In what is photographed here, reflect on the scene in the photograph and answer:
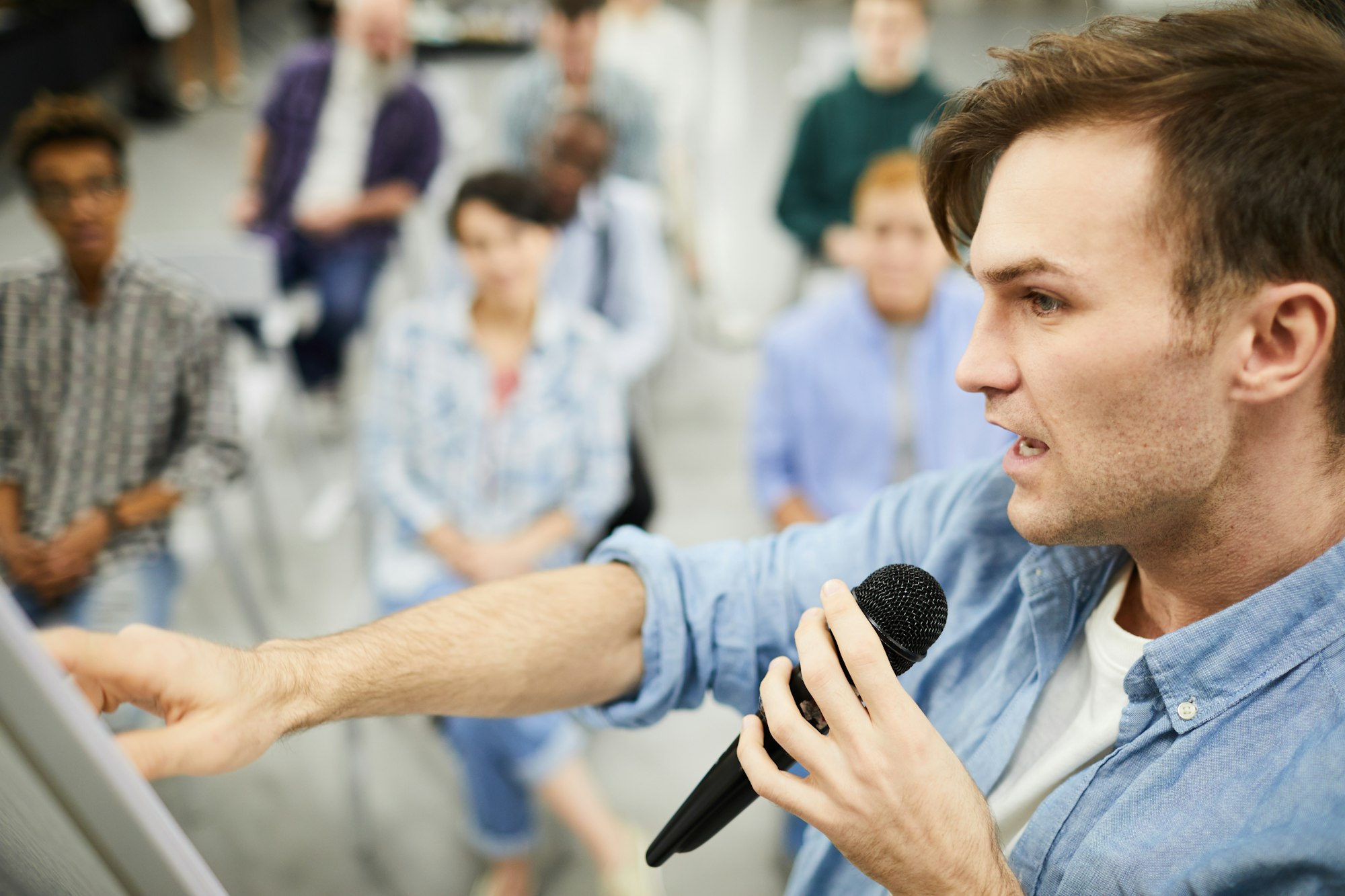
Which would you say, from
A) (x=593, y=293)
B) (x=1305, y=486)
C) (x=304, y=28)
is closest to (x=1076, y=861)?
(x=1305, y=486)

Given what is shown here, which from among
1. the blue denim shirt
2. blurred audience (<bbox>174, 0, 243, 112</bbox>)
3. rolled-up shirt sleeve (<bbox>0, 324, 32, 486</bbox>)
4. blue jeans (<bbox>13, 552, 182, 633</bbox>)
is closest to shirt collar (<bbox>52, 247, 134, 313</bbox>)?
rolled-up shirt sleeve (<bbox>0, 324, 32, 486</bbox>)

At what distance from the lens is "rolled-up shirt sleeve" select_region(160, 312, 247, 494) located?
1.90 metres

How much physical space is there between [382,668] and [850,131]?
281 centimetres

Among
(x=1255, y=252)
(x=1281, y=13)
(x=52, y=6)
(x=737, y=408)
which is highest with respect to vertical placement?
(x=52, y=6)

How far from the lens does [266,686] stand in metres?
0.69

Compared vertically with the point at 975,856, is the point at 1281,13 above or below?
above

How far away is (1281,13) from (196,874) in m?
0.88

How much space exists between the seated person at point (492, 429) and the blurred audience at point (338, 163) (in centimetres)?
126

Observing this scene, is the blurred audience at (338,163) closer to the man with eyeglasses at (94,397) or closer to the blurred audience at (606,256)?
the blurred audience at (606,256)

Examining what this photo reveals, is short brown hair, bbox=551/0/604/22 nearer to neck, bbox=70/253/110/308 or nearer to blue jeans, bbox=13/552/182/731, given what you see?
neck, bbox=70/253/110/308

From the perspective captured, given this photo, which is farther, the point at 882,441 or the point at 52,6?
the point at 52,6

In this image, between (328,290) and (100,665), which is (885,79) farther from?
(100,665)

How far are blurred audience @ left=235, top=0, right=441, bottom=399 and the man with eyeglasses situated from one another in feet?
4.26

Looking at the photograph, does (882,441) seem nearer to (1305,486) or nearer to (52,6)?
(1305,486)
